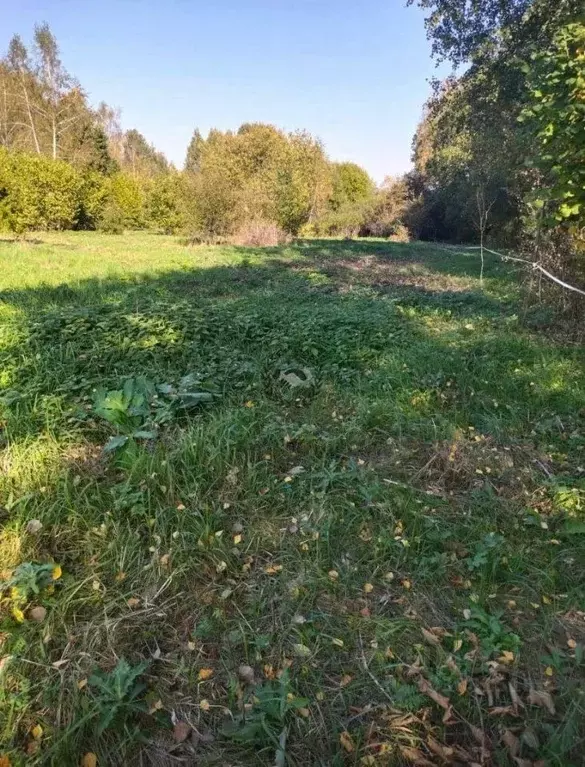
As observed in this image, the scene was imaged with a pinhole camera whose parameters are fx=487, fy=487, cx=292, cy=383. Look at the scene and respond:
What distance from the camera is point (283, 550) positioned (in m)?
2.24

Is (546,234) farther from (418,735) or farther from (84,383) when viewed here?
(418,735)

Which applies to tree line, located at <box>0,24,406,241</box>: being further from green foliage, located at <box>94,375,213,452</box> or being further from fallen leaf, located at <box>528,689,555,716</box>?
fallen leaf, located at <box>528,689,555,716</box>

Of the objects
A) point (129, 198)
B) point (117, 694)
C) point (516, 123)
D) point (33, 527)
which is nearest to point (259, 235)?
point (516, 123)

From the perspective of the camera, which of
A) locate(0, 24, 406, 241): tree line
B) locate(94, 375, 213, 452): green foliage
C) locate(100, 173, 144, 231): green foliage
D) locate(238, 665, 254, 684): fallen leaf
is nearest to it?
locate(238, 665, 254, 684): fallen leaf

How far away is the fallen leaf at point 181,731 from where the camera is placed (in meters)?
1.52

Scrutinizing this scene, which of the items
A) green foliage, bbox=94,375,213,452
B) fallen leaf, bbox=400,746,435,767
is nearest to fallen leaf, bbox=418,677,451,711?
fallen leaf, bbox=400,746,435,767

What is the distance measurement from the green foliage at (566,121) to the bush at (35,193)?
1602 centimetres

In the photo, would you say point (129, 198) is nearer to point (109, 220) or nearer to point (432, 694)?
point (109, 220)

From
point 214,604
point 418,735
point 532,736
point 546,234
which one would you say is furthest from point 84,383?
point 546,234

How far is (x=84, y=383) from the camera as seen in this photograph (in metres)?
3.38

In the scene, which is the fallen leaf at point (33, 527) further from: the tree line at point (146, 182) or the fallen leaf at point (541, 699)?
the tree line at point (146, 182)

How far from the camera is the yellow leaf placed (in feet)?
4.84

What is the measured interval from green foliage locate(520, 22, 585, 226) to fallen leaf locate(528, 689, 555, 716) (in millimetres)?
3617

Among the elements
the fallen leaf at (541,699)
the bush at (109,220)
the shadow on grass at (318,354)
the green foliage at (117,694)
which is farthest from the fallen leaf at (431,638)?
the bush at (109,220)
